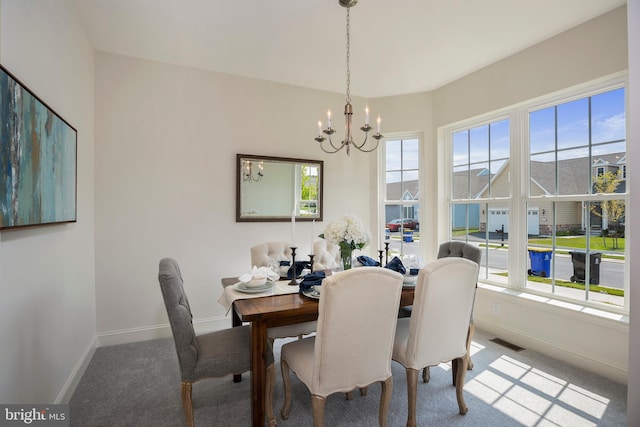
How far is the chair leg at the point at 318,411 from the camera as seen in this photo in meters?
1.55

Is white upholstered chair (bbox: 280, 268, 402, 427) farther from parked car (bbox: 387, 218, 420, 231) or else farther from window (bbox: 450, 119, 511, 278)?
parked car (bbox: 387, 218, 420, 231)

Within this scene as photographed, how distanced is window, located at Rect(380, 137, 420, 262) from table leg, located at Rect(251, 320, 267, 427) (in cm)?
276

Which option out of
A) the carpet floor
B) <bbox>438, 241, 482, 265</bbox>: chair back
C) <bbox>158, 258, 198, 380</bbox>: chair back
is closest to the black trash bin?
the carpet floor

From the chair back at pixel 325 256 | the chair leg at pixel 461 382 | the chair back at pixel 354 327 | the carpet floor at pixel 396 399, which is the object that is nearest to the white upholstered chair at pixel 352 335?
the chair back at pixel 354 327

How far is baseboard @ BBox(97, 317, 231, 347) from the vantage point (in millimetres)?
2990

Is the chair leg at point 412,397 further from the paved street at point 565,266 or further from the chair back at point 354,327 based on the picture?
the paved street at point 565,266

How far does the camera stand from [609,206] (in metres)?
2.53

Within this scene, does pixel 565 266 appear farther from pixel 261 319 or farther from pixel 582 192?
pixel 261 319

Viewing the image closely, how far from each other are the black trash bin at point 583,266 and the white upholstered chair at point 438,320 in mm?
1516

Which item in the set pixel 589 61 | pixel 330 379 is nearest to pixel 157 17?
pixel 330 379

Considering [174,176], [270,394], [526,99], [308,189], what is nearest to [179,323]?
[270,394]

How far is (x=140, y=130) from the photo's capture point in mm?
3090

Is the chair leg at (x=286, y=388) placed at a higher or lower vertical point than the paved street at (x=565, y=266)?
lower

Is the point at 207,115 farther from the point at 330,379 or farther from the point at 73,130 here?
the point at 330,379
